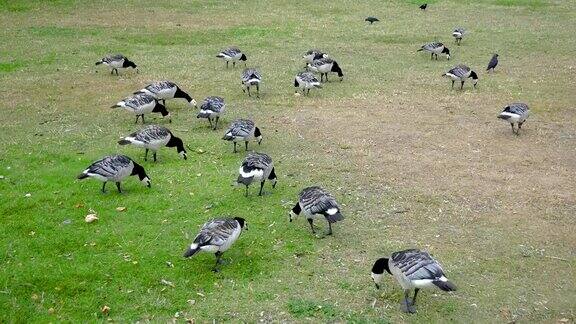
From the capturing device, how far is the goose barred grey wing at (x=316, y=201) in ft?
36.9

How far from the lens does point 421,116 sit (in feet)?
63.3

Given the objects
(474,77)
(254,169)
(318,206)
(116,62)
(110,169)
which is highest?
(318,206)

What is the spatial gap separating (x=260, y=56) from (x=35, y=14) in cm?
1523

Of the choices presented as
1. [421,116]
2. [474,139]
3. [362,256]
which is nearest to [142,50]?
[421,116]

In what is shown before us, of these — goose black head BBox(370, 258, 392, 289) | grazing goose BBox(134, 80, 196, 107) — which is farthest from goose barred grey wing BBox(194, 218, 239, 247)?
grazing goose BBox(134, 80, 196, 107)

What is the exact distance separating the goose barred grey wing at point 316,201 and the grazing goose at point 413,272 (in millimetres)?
1741

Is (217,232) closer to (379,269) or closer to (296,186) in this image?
(379,269)

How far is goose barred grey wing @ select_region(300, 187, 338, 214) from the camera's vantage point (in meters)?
11.3

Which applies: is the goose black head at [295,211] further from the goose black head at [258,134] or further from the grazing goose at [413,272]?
the goose black head at [258,134]

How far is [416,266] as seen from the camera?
9.17 metres

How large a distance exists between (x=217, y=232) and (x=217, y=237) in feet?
0.41

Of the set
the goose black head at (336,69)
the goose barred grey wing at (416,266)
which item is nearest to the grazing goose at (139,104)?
the goose black head at (336,69)

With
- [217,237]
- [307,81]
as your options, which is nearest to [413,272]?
[217,237]

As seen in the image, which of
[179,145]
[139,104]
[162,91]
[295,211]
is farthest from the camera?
[162,91]
